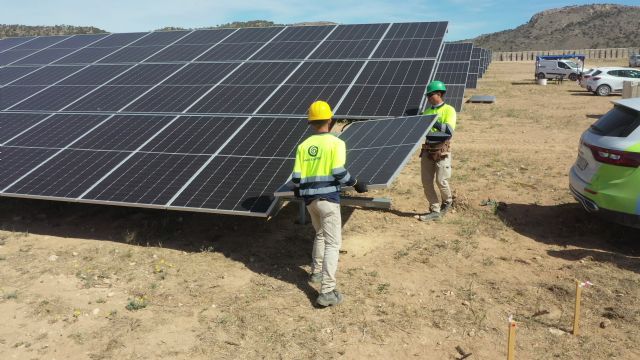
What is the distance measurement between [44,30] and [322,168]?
258 ft

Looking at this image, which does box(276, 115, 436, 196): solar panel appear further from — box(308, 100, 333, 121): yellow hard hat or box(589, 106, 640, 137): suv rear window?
box(589, 106, 640, 137): suv rear window

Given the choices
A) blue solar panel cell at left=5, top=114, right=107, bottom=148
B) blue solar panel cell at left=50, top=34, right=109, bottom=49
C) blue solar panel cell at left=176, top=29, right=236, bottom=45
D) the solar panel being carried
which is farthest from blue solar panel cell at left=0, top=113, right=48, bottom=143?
blue solar panel cell at left=50, top=34, right=109, bottom=49

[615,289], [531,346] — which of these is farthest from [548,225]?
[531,346]

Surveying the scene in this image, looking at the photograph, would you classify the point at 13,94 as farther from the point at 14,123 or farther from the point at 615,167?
the point at 615,167

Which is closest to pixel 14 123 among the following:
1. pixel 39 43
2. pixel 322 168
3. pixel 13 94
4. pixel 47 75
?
pixel 13 94

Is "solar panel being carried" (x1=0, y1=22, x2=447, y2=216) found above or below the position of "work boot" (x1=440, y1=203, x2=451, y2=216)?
above

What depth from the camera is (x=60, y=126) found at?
345 inches

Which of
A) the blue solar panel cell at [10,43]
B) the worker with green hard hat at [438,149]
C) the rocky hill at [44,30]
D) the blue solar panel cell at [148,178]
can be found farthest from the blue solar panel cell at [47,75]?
the rocky hill at [44,30]

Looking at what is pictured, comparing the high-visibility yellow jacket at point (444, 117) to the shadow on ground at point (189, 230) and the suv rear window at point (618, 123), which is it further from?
the shadow on ground at point (189, 230)

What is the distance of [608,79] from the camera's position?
2506 centimetres

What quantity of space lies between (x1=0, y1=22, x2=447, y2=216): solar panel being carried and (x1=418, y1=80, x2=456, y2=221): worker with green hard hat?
73 centimetres

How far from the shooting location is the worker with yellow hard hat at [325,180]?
498 cm

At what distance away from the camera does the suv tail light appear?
571cm

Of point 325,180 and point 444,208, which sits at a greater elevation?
point 325,180
